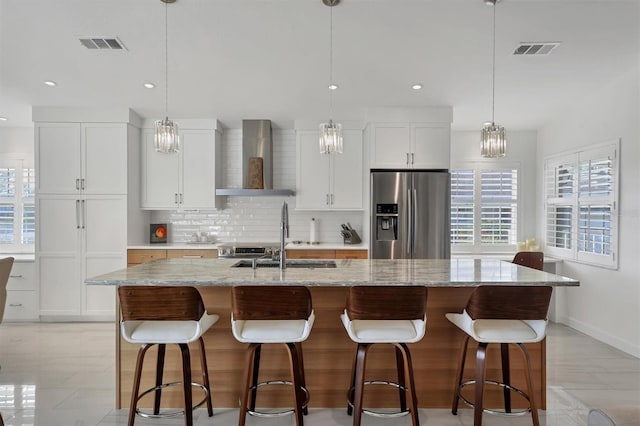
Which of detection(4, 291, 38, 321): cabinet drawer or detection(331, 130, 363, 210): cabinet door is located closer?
detection(4, 291, 38, 321): cabinet drawer

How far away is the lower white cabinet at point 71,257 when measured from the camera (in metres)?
4.60

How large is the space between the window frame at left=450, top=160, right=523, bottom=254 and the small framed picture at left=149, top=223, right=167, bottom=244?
4088 mm

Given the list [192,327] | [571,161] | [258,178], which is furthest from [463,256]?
[192,327]

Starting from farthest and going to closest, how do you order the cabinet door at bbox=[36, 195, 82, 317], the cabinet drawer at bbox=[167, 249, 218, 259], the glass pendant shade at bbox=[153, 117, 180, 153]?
the cabinet drawer at bbox=[167, 249, 218, 259] → the cabinet door at bbox=[36, 195, 82, 317] → the glass pendant shade at bbox=[153, 117, 180, 153]

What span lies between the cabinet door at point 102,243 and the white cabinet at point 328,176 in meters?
2.26

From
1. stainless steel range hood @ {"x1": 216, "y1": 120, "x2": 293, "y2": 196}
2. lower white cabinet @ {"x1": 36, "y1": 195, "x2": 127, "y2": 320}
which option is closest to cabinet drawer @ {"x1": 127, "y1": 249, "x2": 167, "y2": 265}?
lower white cabinet @ {"x1": 36, "y1": 195, "x2": 127, "y2": 320}

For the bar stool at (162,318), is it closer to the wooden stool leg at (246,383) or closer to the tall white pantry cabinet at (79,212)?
the wooden stool leg at (246,383)

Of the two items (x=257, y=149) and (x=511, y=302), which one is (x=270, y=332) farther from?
(x=257, y=149)

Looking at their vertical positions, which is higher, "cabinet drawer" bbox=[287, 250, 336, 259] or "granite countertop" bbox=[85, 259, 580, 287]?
"granite countertop" bbox=[85, 259, 580, 287]

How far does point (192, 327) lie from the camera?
212 centimetres

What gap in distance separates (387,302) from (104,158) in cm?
417

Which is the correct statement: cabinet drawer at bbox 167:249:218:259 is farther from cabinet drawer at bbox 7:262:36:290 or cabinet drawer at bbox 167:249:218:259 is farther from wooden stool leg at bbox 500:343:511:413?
wooden stool leg at bbox 500:343:511:413

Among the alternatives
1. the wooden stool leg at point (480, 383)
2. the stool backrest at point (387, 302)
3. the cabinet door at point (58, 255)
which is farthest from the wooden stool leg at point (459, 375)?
the cabinet door at point (58, 255)

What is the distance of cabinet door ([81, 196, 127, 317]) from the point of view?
4621 millimetres
